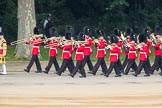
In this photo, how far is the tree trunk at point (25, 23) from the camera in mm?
29656

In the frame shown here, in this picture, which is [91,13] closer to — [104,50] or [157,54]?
[157,54]

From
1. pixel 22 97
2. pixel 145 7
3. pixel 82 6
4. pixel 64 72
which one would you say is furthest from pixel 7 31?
pixel 22 97

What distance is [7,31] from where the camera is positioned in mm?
43250

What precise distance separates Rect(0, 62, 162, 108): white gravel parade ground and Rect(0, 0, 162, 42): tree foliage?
20202 mm

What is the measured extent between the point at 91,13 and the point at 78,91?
2895cm

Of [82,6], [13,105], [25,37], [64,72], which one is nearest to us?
[13,105]

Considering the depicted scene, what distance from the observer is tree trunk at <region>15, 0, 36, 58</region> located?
29656mm

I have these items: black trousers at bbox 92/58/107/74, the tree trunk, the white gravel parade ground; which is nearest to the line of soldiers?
black trousers at bbox 92/58/107/74

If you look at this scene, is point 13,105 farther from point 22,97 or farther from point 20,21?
point 20,21

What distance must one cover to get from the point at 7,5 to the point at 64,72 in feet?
69.3

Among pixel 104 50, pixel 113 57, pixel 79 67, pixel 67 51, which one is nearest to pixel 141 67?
pixel 113 57

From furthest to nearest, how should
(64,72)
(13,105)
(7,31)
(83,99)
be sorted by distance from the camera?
(7,31) → (64,72) → (83,99) → (13,105)

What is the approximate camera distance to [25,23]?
29.8m

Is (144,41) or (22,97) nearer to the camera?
(22,97)
